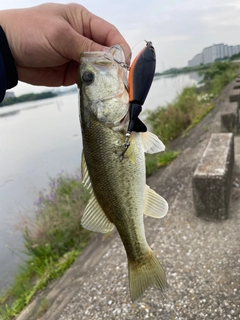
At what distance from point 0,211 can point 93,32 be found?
5381mm

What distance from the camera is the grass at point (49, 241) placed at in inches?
179

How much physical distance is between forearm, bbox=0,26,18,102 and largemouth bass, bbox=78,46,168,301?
782 millimetres

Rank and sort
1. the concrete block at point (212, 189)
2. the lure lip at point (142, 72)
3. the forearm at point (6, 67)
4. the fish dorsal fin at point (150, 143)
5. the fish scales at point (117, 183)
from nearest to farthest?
the lure lip at point (142, 72) < the fish scales at point (117, 183) < the fish dorsal fin at point (150, 143) < the forearm at point (6, 67) < the concrete block at point (212, 189)

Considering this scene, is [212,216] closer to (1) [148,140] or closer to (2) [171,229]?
(2) [171,229]

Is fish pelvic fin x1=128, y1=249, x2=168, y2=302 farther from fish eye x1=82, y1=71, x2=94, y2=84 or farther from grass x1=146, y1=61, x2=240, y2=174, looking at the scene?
grass x1=146, y1=61, x2=240, y2=174

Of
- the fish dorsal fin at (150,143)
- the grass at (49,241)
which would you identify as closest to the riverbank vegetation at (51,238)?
the grass at (49,241)

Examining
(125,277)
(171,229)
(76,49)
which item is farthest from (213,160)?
(76,49)

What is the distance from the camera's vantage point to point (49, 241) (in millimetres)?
5309

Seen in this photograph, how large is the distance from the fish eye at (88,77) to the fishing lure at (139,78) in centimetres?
27

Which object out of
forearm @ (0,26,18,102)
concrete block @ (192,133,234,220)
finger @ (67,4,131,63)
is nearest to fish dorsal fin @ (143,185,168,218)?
finger @ (67,4,131,63)

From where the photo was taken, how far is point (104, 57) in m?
1.73

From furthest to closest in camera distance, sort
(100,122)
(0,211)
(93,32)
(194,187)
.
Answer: (0,211), (194,187), (93,32), (100,122)

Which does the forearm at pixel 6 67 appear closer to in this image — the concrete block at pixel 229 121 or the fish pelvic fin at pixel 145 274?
the fish pelvic fin at pixel 145 274

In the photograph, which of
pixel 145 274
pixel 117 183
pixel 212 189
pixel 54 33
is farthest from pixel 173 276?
pixel 54 33
